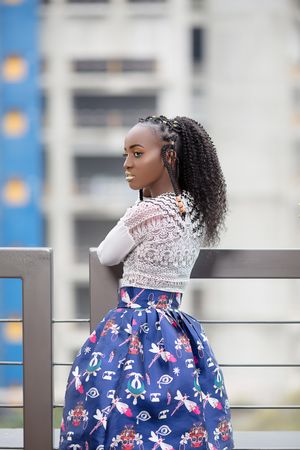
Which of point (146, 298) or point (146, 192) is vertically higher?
point (146, 192)

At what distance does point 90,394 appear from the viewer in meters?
1.45

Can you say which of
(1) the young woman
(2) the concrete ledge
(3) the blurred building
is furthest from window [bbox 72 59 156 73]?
(1) the young woman

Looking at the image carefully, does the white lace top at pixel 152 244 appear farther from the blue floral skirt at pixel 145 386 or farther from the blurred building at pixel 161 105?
the blurred building at pixel 161 105

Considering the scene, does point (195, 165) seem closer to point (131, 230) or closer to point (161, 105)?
point (131, 230)

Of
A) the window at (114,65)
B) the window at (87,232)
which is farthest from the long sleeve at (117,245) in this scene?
the window at (114,65)

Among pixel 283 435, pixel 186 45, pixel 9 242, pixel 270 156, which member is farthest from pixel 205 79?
pixel 283 435

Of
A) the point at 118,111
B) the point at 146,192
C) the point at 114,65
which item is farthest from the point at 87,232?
the point at 146,192

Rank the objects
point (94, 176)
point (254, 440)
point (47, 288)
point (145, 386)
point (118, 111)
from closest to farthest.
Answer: point (145, 386), point (47, 288), point (254, 440), point (118, 111), point (94, 176)

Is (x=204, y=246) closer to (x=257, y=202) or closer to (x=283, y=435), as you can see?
(x=283, y=435)

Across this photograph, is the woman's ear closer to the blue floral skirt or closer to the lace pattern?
the lace pattern

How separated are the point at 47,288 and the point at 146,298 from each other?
27 centimetres

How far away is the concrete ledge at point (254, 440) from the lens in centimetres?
177

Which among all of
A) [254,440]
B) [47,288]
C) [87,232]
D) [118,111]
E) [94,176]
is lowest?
[254,440]

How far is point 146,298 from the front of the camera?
149 cm
